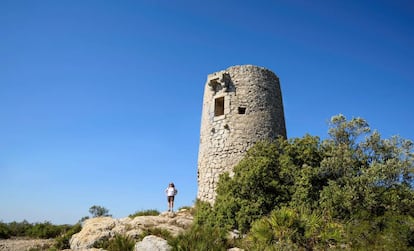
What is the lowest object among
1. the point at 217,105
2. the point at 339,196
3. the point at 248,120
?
the point at 339,196

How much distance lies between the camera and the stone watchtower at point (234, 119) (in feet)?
44.9

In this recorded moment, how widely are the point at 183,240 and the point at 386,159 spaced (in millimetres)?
7384

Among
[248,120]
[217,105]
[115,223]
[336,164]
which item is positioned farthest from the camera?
[217,105]

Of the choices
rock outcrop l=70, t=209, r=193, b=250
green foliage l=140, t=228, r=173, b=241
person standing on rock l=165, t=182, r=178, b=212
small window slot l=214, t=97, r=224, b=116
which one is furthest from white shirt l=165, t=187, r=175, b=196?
green foliage l=140, t=228, r=173, b=241

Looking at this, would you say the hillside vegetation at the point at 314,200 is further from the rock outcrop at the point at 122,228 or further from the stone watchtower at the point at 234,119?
the stone watchtower at the point at 234,119

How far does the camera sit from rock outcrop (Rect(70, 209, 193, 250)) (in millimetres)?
10406

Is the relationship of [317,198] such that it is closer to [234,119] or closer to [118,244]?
[234,119]

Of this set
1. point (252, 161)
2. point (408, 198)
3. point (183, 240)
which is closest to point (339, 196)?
point (408, 198)

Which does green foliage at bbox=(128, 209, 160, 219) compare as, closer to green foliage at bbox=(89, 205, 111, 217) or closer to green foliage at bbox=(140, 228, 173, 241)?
green foliage at bbox=(140, 228, 173, 241)

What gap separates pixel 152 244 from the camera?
9.08 m

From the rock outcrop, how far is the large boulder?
0.13 ft

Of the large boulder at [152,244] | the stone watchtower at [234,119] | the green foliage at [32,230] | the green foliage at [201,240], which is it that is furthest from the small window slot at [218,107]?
the green foliage at [32,230]

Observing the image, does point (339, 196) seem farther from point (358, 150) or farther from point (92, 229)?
point (92, 229)

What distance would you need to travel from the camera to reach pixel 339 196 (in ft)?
31.9
